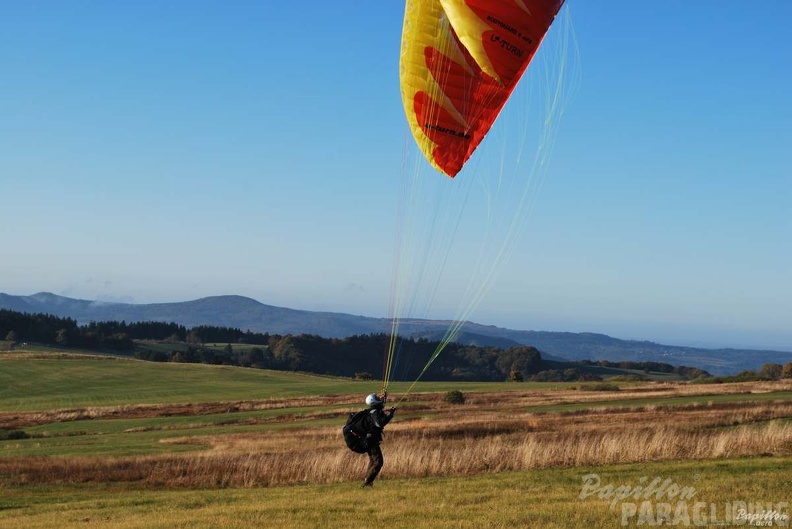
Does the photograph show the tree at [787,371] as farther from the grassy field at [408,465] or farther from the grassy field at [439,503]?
the grassy field at [439,503]

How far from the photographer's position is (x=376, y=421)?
47.1 feet

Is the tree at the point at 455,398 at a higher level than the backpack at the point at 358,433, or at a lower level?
lower

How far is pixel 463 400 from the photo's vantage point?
169ft

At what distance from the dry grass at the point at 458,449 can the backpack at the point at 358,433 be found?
446 centimetres

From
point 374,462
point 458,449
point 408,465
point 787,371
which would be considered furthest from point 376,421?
point 787,371

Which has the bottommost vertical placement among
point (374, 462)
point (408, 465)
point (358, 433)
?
point (408, 465)

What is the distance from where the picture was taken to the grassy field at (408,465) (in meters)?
12.3

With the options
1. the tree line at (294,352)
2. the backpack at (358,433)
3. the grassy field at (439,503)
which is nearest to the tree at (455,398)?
the grassy field at (439,503)

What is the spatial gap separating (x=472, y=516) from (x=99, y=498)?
10520 mm

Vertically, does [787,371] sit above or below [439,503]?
above

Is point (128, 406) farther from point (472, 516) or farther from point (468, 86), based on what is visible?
point (472, 516)

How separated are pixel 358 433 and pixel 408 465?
16.7 ft

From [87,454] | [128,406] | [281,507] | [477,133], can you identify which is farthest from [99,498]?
[128,406]

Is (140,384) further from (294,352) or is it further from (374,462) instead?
(294,352)
